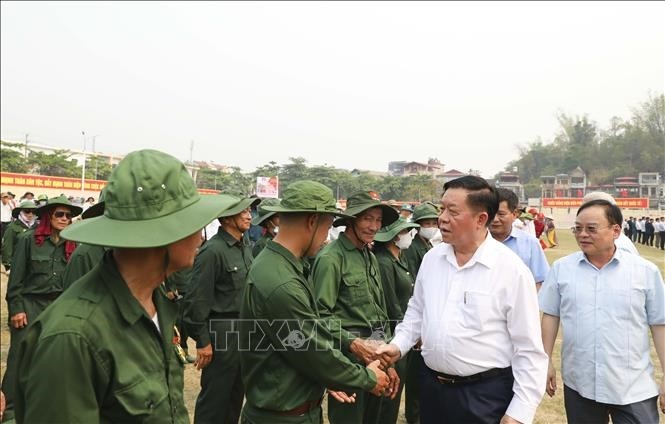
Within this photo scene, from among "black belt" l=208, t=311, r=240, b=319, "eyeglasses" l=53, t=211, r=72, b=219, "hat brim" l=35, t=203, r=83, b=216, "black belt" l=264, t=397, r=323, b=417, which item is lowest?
"black belt" l=264, t=397, r=323, b=417

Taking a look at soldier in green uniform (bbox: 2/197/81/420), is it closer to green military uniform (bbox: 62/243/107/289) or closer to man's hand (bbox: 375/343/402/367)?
green military uniform (bbox: 62/243/107/289)

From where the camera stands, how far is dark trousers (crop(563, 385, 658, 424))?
2697 mm

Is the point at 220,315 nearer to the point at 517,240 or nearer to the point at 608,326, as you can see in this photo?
Answer: the point at 517,240

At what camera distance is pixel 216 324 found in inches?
161

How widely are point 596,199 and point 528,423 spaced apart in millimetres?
1501

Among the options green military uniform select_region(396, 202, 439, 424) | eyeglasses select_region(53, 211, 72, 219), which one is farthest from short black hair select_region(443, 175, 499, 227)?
eyeglasses select_region(53, 211, 72, 219)

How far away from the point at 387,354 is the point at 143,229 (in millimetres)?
1795

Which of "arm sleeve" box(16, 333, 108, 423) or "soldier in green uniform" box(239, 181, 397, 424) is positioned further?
"soldier in green uniform" box(239, 181, 397, 424)

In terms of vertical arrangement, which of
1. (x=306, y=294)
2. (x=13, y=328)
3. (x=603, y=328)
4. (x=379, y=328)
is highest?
(x=306, y=294)

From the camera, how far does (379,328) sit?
12.3 ft

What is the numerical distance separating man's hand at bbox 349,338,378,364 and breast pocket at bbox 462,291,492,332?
2.22ft

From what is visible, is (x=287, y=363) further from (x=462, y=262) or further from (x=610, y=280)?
(x=610, y=280)

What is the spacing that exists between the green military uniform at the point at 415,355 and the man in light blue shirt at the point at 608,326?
5.07 ft

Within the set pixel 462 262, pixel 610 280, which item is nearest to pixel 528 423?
pixel 462 262
